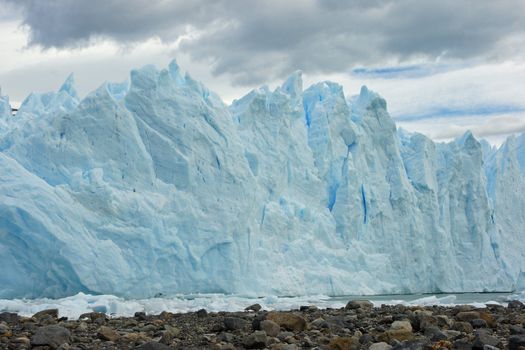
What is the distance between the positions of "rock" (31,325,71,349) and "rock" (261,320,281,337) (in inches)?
68.5

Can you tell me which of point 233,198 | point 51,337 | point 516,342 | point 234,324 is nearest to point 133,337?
point 51,337

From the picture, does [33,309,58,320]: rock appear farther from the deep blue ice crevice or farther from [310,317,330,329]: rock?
the deep blue ice crevice

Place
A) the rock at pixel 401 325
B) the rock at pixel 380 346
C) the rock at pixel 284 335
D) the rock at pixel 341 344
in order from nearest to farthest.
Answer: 1. the rock at pixel 380 346
2. the rock at pixel 341 344
3. the rock at pixel 284 335
4. the rock at pixel 401 325

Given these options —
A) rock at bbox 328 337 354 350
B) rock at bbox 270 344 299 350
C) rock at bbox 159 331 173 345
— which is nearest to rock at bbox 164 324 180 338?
rock at bbox 159 331 173 345

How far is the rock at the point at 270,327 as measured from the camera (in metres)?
6.30

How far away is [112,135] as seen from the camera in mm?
16453

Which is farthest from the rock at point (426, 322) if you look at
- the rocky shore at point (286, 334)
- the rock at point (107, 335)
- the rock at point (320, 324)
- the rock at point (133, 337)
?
the rock at point (107, 335)

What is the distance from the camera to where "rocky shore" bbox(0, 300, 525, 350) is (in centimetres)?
530

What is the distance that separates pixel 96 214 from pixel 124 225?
676 millimetres

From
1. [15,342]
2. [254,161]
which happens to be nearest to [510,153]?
[254,161]

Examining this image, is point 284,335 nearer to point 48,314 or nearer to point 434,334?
point 434,334

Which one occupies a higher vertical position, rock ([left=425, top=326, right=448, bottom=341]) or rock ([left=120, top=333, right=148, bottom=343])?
rock ([left=120, top=333, right=148, bottom=343])

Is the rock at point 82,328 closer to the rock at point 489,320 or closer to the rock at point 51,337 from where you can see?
the rock at point 51,337

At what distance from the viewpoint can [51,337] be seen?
18.7 feet
